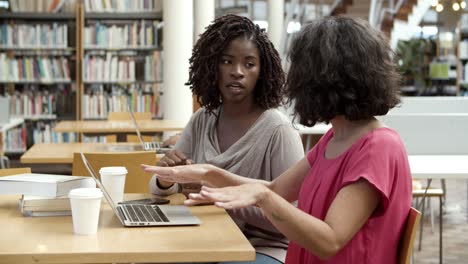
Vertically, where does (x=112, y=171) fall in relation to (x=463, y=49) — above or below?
below

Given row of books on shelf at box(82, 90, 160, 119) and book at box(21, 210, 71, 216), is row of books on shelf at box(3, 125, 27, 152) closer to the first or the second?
row of books on shelf at box(82, 90, 160, 119)

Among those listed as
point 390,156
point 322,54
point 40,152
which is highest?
point 322,54

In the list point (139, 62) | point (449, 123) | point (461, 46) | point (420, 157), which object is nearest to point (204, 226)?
point (420, 157)

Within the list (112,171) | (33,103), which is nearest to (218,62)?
(112,171)

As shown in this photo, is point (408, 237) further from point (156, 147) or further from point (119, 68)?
point (119, 68)

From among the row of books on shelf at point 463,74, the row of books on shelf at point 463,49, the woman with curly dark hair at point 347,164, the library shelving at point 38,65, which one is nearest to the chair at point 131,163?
the woman with curly dark hair at point 347,164

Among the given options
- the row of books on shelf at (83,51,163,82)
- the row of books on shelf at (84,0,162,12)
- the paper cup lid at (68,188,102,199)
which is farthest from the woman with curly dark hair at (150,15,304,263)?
the row of books on shelf at (84,0,162,12)

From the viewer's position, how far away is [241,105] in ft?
8.95

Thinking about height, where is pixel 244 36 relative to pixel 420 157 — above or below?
above

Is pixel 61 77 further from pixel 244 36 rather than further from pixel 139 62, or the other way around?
pixel 244 36

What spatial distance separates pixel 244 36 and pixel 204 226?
2.99 feet

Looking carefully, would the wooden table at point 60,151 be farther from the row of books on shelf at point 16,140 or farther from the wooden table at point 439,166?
the row of books on shelf at point 16,140

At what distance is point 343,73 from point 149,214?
0.73 meters

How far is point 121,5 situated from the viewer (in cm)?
851
